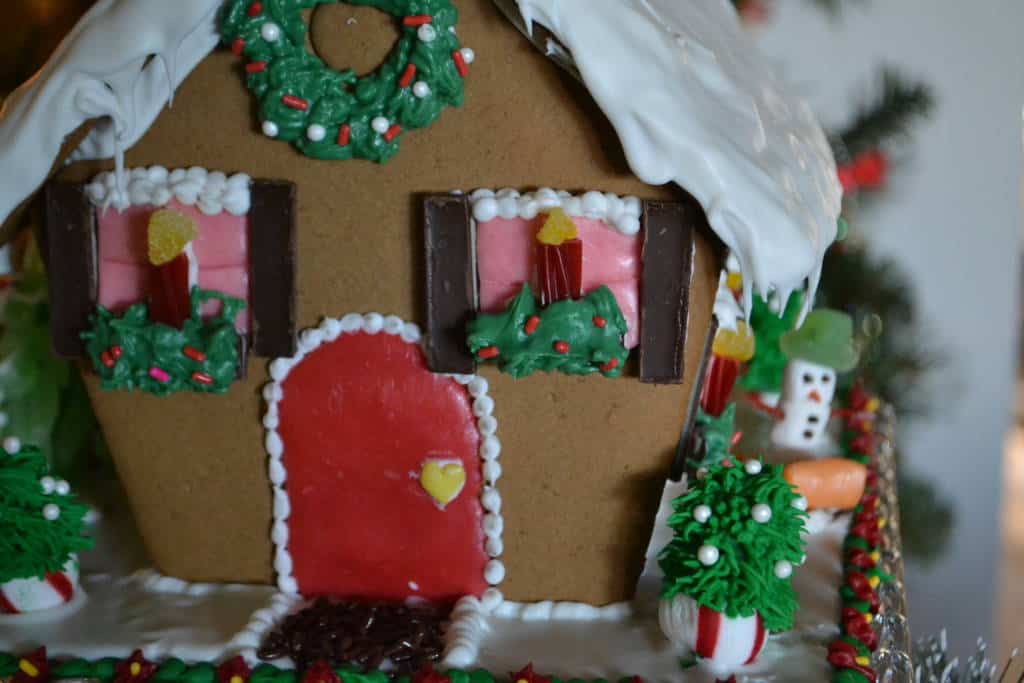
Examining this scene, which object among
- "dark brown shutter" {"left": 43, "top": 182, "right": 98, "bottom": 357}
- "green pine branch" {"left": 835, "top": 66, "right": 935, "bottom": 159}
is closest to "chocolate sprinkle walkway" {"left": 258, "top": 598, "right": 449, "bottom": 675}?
"dark brown shutter" {"left": 43, "top": 182, "right": 98, "bottom": 357}

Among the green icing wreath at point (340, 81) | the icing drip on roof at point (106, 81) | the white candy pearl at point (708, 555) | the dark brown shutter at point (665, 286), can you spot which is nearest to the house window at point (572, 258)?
the dark brown shutter at point (665, 286)

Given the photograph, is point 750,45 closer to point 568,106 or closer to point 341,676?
point 568,106

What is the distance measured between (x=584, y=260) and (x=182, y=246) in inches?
20.8

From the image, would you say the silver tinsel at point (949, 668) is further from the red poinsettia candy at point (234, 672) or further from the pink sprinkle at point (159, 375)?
the pink sprinkle at point (159, 375)

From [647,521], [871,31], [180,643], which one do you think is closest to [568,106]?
[647,521]

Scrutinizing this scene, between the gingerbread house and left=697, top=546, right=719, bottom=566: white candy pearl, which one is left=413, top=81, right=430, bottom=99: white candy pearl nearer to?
the gingerbread house

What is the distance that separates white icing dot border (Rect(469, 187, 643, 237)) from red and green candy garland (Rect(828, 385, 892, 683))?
0.60 meters

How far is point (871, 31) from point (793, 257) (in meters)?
1.61

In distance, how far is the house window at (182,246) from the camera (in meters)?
1.33

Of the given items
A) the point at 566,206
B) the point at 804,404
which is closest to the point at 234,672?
the point at 566,206

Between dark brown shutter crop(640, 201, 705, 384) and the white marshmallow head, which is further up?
dark brown shutter crop(640, 201, 705, 384)

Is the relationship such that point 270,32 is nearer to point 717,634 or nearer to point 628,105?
point 628,105

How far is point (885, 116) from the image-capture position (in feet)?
7.39

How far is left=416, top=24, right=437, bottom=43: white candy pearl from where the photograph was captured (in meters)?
1.20
